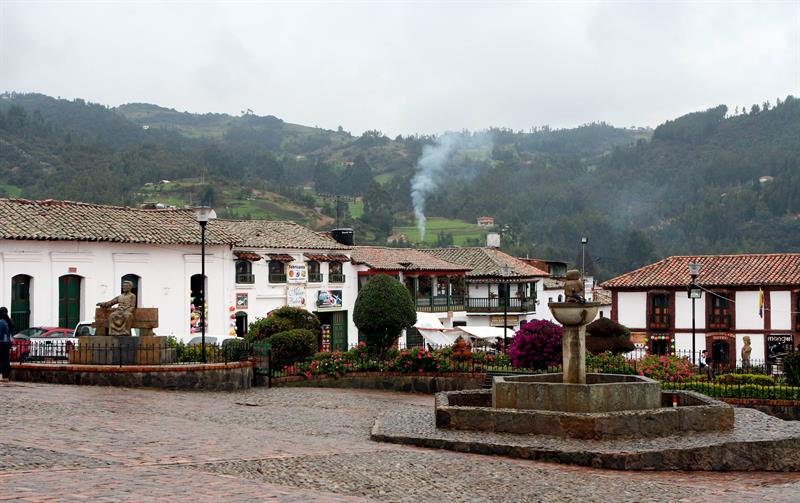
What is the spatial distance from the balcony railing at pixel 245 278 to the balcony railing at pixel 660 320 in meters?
17.7

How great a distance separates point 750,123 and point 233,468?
147 meters

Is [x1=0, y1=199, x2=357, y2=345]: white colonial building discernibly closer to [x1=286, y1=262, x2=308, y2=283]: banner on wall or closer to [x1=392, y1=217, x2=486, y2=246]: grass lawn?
[x1=286, y1=262, x2=308, y2=283]: banner on wall

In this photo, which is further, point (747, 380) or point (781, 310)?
point (781, 310)

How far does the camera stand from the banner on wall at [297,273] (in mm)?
41525

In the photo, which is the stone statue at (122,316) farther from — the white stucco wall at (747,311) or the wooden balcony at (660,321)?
the white stucco wall at (747,311)

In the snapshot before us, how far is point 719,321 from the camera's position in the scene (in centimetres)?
4300

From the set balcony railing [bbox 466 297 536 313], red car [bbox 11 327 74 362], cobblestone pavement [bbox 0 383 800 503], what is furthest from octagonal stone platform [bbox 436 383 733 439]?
balcony railing [bbox 466 297 536 313]

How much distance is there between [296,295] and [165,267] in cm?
756

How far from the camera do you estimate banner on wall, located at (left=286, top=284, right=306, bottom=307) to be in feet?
135

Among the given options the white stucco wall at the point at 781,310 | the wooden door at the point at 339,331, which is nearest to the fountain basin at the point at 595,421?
the white stucco wall at the point at 781,310

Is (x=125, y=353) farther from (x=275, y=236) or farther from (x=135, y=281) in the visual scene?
(x=275, y=236)

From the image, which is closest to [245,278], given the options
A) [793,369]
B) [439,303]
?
[439,303]

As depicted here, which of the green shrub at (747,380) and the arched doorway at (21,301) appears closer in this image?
the green shrub at (747,380)

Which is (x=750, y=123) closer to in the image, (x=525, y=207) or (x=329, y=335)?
(x=525, y=207)
